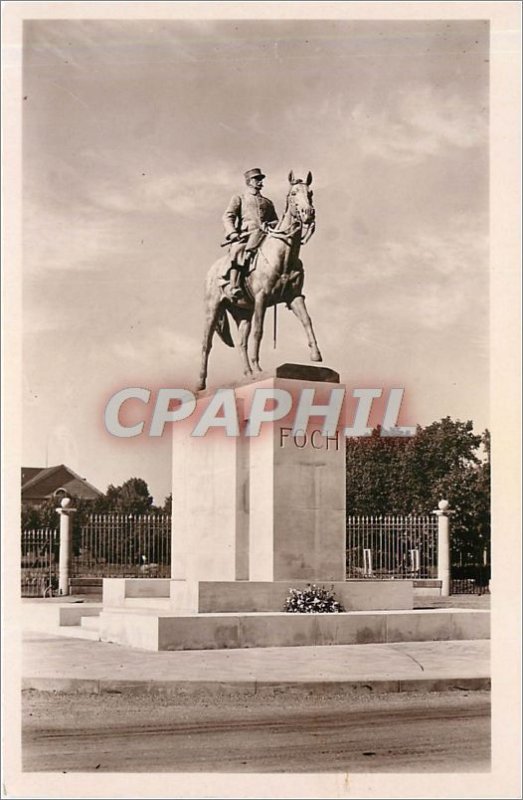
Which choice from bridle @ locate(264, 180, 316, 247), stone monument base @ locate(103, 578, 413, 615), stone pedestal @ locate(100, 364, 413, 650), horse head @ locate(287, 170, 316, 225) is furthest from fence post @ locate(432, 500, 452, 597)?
horse head @ locate(287, 170, 316, 225)

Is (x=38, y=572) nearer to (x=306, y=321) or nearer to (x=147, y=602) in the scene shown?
(x=147, y=602)

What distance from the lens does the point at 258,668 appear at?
13.8 metres

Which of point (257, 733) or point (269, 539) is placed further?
point (269, 539)

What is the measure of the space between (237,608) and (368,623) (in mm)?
1916

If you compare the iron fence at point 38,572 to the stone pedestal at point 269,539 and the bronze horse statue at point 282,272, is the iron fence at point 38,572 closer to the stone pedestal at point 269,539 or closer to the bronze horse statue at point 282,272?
the stone pedestal at point 269,539

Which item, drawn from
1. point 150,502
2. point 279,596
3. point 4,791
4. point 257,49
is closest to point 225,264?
point 279,596

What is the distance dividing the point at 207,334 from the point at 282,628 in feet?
20.7

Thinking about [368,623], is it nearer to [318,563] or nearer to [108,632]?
[318,563]

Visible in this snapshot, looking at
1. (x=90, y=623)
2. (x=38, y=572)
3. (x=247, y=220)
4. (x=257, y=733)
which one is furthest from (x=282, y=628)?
(x=38, y=572)

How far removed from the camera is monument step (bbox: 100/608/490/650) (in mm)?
15578

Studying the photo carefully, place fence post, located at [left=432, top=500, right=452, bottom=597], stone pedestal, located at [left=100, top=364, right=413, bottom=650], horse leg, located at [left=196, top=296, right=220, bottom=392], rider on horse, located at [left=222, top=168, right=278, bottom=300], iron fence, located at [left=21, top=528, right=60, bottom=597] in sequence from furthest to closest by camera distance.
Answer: fence post, located at [left=432, top=500, right=452, bottom=597], iron fence, located at [left=21, top=528, right=60, bottom=597], horse leg, located at [left=196, top=296, right=220, bottom=392], rider on horse, located at [left=222, top=168, right=278, bottom=300], stone pedestal, located at [left=100, top=364, right=413, bottom=650]

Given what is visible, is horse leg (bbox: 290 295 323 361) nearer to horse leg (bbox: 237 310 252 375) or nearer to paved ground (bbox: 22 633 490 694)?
horse leg (bbox: 237 310 252 375)

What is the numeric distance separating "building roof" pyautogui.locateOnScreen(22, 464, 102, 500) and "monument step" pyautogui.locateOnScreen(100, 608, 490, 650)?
5435 centimetres

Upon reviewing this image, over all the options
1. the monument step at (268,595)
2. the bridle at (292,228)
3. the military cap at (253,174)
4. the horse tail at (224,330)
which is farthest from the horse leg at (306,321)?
the monument step at (268,595)
